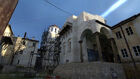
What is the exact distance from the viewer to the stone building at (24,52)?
83.6ft

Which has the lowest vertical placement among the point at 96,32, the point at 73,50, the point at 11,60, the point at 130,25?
the point at 11,60

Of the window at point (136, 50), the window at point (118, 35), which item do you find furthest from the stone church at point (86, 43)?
the window at point (136, 50)

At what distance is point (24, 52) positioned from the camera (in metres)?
27.2

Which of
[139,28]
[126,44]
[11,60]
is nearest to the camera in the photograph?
[139,28]

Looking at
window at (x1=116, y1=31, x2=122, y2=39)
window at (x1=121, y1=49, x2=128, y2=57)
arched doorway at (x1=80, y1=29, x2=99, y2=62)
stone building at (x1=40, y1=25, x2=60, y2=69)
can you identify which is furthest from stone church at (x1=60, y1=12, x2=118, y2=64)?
stone building at (x1=40, y1=25, x2=60, y2=69)

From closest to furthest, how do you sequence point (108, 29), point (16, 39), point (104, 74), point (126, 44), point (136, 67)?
point (104, 74) < point (136, 67) < point (126, 44) < point (108, 29) < point (16, 39)

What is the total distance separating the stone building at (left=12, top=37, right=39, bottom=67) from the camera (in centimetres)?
2548

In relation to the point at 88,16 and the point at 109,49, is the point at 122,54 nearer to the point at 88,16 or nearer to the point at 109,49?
the point at 109,49

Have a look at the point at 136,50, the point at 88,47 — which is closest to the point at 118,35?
the point at 136,50

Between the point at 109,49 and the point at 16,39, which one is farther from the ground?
the point at 16,39

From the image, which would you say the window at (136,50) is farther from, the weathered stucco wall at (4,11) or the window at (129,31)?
the weathered stucco wall at (4,11)

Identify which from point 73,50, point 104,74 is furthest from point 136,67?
point 73,50

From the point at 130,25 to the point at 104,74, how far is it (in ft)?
33.2

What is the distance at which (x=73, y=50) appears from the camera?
17.0 metres
